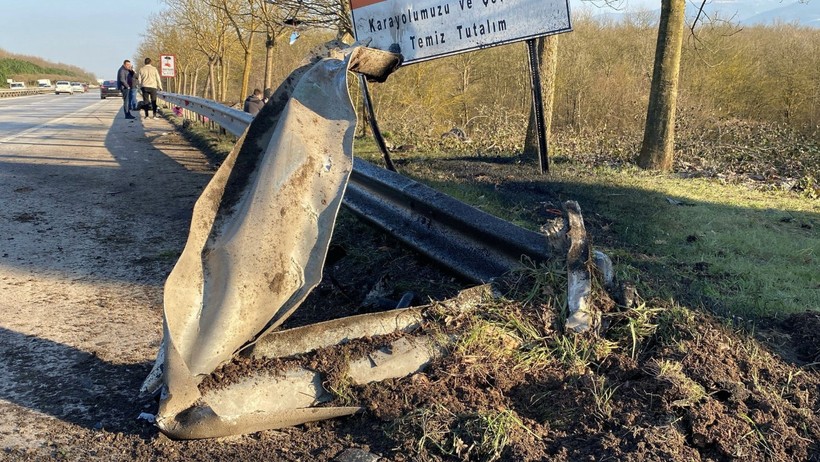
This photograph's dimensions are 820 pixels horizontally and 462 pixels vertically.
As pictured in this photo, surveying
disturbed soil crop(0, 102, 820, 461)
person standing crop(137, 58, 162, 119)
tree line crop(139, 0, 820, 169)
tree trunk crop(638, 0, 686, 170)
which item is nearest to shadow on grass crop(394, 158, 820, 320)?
disturbed soil crop(0, 102, 820, 461)

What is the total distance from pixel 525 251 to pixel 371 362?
3.59ft

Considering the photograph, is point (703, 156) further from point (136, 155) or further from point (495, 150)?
point (136, 155)

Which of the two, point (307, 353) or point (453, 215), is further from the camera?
point (453, 215)

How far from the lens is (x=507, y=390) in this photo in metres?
2.64

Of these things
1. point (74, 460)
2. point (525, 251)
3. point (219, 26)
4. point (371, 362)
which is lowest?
point (74, 460)

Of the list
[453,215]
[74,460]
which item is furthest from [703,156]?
[74,460]

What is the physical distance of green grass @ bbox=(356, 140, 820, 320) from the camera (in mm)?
3717

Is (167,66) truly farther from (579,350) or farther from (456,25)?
(579,350)

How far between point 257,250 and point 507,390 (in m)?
1.19

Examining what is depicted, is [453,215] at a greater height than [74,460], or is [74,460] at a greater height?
[453,215]

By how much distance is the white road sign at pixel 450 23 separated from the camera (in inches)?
231

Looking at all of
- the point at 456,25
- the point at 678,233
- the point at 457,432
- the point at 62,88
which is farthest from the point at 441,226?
the point at 62,88

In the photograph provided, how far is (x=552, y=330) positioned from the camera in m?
2.93

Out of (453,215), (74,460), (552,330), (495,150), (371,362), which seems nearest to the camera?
(74,460)
